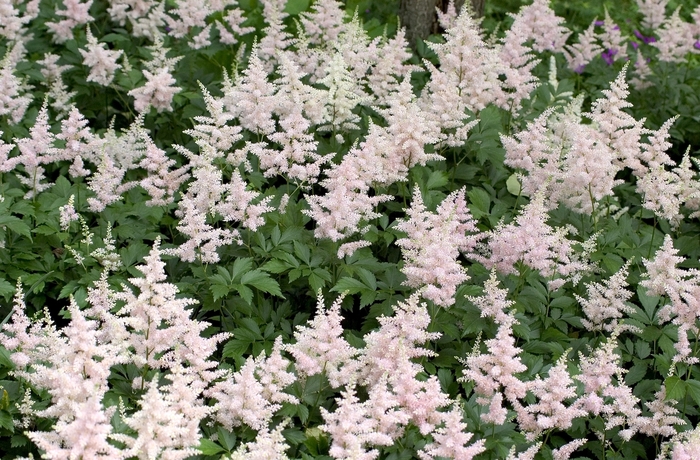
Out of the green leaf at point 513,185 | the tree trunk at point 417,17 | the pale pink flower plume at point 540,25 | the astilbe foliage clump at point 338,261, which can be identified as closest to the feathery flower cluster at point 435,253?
the astilbe foliage clump at point 338,261

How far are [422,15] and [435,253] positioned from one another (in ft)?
15.0

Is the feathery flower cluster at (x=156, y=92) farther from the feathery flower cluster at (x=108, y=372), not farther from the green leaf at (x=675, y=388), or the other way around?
the green leaf at (x=675, y=388)

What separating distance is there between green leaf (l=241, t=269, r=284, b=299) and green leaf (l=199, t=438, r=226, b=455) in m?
1.13

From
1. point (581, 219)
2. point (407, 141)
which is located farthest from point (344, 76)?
point (581, 219)

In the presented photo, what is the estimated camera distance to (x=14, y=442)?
3.85 metres

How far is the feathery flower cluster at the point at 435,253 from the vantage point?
4.50 metres

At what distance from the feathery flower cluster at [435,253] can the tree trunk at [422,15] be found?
12.5 feet

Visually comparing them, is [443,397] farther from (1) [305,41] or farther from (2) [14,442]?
(1) [305,41]

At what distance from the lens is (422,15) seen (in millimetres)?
8500

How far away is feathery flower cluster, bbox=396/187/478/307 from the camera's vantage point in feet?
14.8

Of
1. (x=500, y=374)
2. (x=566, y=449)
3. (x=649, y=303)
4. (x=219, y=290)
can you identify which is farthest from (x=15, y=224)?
(x=649, y=303)

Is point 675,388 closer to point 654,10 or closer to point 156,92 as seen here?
point 156,92

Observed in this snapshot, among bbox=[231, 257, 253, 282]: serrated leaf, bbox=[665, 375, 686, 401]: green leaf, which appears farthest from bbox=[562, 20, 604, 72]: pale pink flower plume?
Result: bbox=[231, 257, 253, 282]: serrated leaf

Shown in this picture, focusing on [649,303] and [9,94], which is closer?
[649,303]
